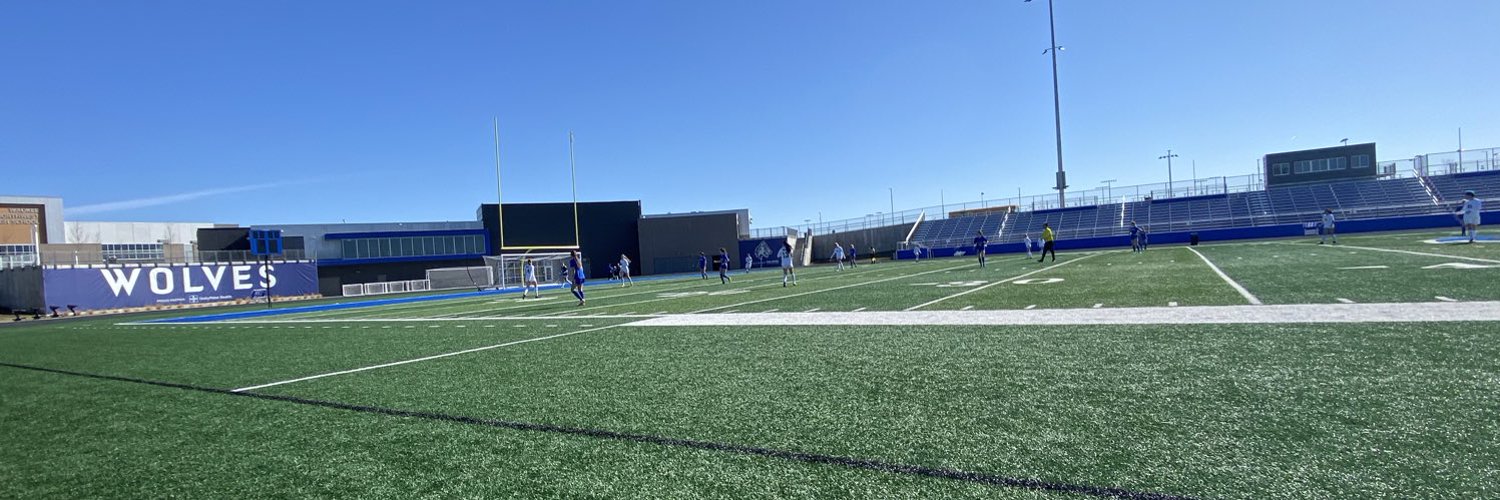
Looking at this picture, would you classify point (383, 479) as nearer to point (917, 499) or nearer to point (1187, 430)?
point (917, 499)

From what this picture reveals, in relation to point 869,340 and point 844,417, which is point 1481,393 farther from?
point 869,340

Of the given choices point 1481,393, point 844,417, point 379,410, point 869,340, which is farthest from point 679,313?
point 1481,393

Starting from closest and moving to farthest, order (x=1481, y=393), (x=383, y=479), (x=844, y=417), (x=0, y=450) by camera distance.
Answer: (x=383, y=479), (x=1481, y=393), (x=844, y=417), (x=0, y=450)

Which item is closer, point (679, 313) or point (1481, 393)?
point (1481, 393)

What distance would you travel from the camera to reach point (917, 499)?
294cm

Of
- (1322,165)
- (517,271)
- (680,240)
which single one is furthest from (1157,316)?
(1322,165)

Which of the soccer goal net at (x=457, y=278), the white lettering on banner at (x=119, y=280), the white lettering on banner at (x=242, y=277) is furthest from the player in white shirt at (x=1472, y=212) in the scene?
the white lettering on banner at (x=119, y=280)

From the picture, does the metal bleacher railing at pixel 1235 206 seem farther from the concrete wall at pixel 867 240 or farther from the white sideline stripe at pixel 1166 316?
the white sideline stripe at pixel 1166 316

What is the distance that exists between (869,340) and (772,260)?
56.7 m

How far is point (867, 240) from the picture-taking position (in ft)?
221

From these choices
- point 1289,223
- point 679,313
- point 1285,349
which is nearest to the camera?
point 1285,349

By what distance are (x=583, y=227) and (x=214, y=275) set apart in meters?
29.8

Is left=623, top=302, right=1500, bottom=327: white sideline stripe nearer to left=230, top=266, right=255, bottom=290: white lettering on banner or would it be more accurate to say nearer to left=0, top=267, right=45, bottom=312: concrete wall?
left=230, top=266, right=255, bottom=290: white lettering on banner

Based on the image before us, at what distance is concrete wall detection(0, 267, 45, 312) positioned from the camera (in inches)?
1305
